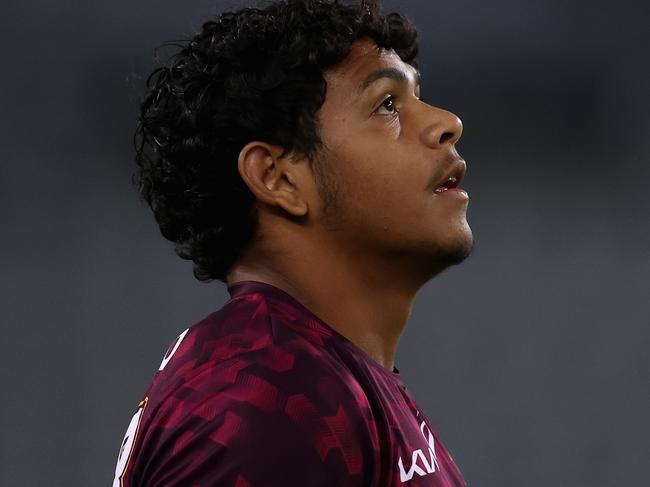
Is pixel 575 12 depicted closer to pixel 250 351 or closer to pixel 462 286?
pixel 462 286

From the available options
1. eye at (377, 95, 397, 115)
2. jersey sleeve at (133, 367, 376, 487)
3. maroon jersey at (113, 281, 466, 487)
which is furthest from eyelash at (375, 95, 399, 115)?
jersey sleeve at (133, 367, 376, 487)

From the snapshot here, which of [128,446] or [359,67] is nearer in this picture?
[128,446]

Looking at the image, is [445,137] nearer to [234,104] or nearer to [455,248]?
[455,248]

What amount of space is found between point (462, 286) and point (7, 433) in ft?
4.62

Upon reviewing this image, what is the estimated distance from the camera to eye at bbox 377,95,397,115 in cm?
118

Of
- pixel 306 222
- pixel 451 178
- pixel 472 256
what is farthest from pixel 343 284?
pixel 472 256

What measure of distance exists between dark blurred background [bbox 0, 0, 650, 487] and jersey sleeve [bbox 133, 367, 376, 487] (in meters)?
1.92

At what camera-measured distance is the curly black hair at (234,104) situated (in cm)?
119

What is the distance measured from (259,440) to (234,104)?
506 mm

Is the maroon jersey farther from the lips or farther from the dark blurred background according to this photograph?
the dark blurred background

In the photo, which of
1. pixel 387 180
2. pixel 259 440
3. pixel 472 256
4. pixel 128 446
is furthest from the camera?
pixel 472 256

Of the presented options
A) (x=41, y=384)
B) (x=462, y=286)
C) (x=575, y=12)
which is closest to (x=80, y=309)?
(x=41, y=384)

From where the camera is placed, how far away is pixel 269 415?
87cm

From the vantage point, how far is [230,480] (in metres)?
0.83
